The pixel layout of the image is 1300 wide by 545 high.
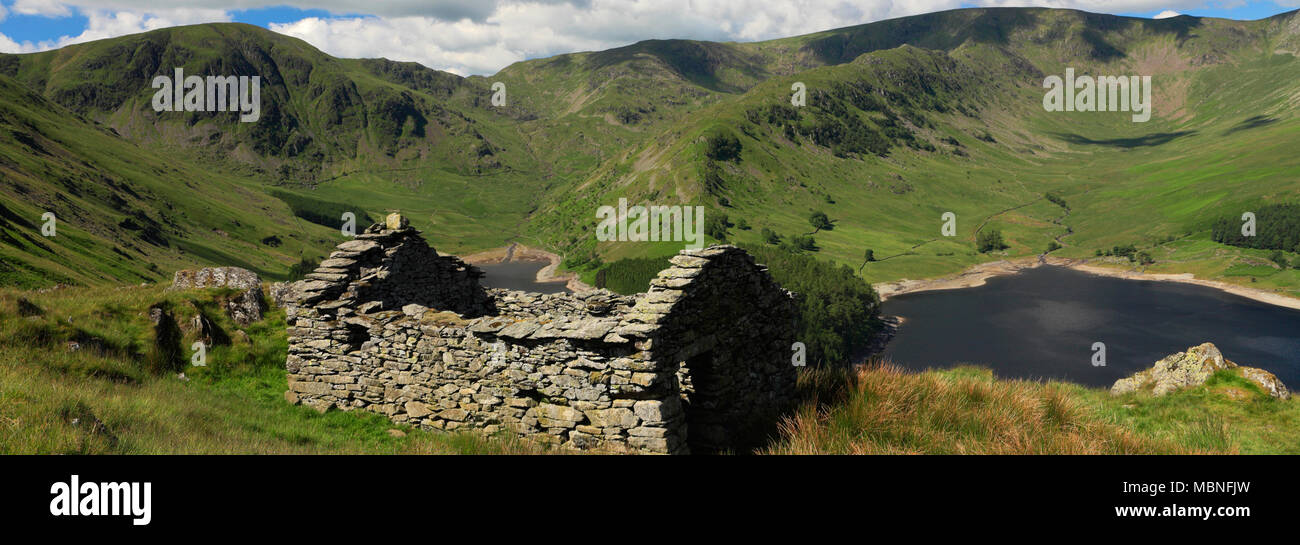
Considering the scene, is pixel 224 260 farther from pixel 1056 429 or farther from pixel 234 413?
pixel 1056 429

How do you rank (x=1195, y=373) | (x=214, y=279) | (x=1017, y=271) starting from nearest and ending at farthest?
(x=1195, y=373)
(x=214, y=279)
(x=1017, y=271)

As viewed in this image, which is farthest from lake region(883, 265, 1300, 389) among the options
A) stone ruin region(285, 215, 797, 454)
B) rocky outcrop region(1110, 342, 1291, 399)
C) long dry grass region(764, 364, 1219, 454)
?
stone ruin region(285, 215, 797, 454)

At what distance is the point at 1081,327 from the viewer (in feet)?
447

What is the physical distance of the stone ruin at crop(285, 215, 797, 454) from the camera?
41.4 ft

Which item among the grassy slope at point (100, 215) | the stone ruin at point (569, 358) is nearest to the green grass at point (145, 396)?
the stone ruin at point (569, 358)

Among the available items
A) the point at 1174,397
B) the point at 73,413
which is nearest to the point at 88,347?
the point at 73,413

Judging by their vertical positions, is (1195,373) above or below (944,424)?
below

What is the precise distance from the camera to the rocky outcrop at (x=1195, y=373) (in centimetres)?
1909

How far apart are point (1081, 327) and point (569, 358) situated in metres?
156

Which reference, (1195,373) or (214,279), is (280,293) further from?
(1195,373)

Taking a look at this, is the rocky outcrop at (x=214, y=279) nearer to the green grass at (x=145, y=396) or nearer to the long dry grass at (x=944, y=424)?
the green grass at (x=145, y=396)

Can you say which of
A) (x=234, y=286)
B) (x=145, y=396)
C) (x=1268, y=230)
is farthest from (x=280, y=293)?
(x=1268, y=230)

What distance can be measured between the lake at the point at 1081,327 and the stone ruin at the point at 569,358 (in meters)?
95.9

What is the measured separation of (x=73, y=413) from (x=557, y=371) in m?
7.88
